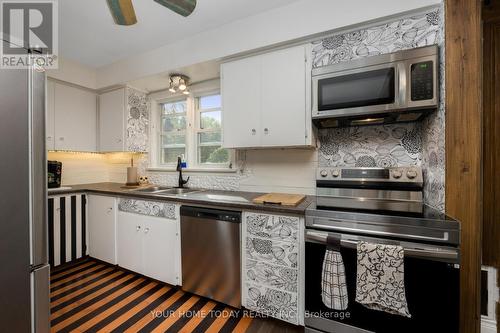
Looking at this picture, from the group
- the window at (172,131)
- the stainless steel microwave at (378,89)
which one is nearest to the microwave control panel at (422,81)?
the stainless steel microwave at (378,89)

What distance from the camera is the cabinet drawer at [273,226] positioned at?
146 cm

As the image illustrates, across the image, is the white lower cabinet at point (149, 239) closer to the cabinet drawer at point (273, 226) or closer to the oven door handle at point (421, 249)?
the cabinet drawer at point (273, 226)

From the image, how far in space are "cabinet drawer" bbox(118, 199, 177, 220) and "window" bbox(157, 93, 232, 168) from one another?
2.61ft

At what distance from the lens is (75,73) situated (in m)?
2.67

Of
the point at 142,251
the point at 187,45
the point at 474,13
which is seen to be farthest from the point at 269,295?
the point at 187,45

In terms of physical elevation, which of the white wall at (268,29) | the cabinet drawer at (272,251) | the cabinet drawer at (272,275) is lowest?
the cabinet drawer at (272,275)

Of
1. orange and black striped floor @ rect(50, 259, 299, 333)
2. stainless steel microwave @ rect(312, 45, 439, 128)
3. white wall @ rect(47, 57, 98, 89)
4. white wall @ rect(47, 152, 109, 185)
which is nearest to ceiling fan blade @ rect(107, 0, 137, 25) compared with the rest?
stainless steel microwave @ rect(312, 45, 439, 128)

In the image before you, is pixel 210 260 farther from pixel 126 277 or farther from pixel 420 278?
pixel 420 278

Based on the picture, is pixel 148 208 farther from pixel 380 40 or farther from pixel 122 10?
pixel 380 40

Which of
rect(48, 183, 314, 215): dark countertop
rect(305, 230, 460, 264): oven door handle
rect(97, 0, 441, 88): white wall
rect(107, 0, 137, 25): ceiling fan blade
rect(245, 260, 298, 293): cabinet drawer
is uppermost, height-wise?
rect(97, 0, 441, 88): white wall

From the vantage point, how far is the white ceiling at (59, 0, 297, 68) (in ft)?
5.64

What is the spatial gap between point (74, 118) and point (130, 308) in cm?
244

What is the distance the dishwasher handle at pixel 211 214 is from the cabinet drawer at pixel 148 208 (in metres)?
0.16

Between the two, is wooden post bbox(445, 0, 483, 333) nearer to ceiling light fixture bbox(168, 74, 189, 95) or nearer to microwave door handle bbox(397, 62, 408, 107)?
microwave door handle bbox(397, 62, 408, 107)
